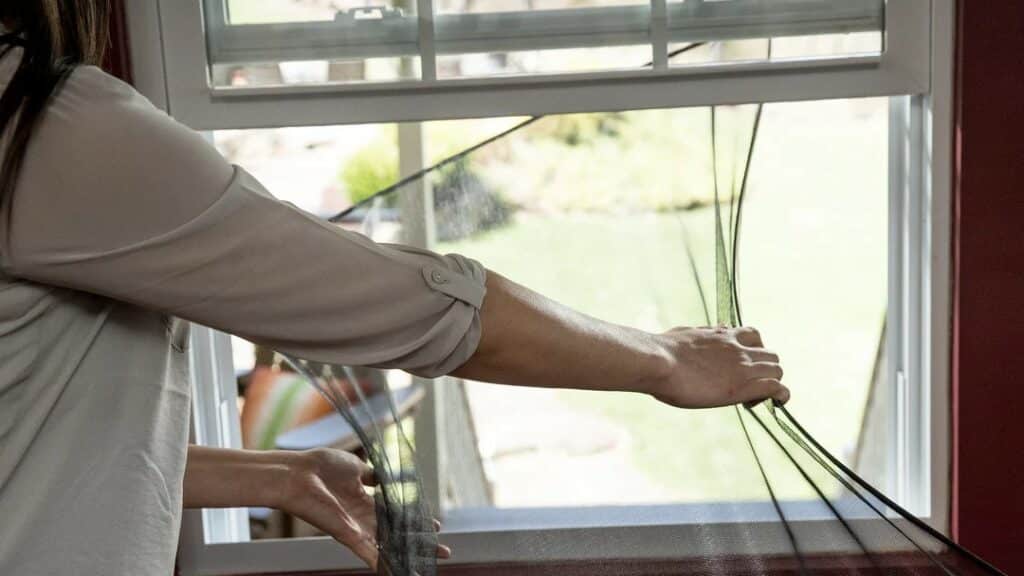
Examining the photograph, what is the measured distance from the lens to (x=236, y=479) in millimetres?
1202

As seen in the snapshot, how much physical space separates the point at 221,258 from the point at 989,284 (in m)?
1.19

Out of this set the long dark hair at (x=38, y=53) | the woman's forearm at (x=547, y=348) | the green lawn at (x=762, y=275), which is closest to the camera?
the long dark hair at (x=38, y=53)

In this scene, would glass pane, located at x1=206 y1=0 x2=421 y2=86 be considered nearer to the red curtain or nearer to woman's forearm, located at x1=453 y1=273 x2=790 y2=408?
the red curtain

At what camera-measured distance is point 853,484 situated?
101cm

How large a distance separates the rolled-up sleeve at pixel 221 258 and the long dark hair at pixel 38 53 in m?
0.01

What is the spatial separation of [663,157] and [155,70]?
71 centimetres

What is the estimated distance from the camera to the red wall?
5.05 feet

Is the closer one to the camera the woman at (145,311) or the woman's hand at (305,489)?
the woman at (145,311)

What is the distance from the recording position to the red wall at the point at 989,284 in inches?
60.6

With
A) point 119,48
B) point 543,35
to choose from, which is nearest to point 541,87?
point 543,35

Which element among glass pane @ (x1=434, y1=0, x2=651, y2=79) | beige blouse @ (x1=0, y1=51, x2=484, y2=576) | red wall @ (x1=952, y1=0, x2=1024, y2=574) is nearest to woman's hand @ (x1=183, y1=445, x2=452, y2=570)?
beige blouse @ (x1=0, y1=51, x2=484, y2=576)

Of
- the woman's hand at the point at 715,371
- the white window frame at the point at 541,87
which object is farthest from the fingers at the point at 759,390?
the white window frame at the point at 541,87

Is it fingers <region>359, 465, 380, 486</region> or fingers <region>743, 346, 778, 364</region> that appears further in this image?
fingers <region>359, 465, 380, 486</region>

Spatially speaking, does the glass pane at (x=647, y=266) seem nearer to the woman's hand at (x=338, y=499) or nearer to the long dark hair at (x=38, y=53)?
the woman's hand at (x=338, y=499)
